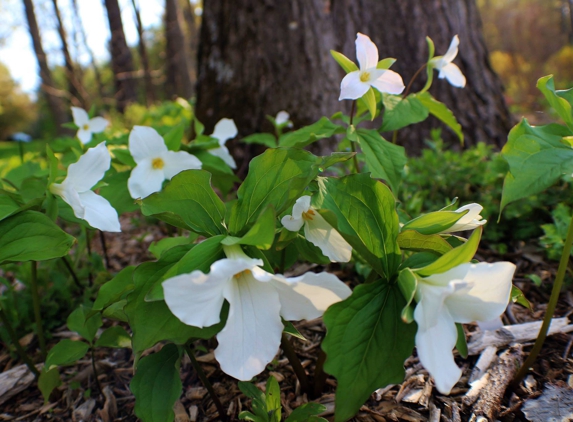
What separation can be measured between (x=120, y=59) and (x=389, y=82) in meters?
9.79

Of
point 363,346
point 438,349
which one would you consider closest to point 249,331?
point 363,346

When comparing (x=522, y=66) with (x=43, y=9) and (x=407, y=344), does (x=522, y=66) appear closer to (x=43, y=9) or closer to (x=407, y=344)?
(x=407, y=344)

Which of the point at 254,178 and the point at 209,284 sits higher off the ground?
the point at 254,178

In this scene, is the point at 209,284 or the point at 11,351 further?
the point at 11,351

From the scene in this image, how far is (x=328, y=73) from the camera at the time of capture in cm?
244

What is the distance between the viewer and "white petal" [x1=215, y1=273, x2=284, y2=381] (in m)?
0.74

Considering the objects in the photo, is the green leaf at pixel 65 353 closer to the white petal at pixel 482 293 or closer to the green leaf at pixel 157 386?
the green leaf at pixel 157 386

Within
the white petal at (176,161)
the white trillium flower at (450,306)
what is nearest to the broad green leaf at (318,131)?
the white petal at (176,161)

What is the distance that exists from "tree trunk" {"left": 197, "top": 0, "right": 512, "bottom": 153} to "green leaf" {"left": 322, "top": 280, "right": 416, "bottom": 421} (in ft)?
5.84

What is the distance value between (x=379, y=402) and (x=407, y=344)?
49cm

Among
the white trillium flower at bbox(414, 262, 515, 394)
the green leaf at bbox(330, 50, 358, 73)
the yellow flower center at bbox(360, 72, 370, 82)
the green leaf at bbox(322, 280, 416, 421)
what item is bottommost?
the green leaf at bbox(322, 280, 416, 421)

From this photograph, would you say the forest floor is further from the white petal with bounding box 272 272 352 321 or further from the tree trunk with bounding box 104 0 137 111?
the tree trunk with bounding box 104 0 137 111

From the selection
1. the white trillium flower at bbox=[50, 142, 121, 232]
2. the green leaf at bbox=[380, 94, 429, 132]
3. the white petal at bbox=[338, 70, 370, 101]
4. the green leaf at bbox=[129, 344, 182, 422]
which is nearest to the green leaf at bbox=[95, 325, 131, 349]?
the green leaf at bbox=[129, 344, 182, 422]

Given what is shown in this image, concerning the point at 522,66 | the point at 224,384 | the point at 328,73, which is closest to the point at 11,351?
the point at 224,384
